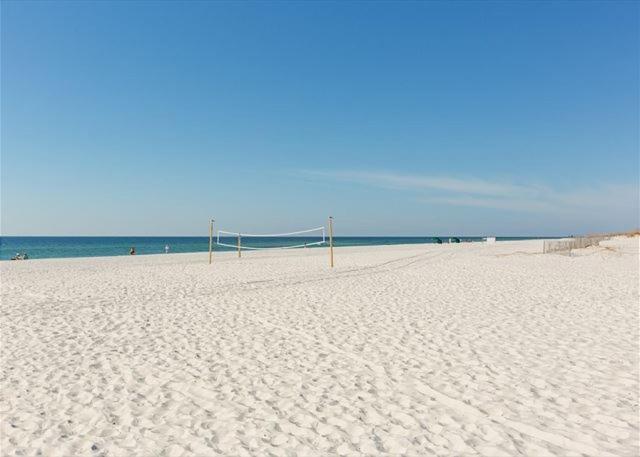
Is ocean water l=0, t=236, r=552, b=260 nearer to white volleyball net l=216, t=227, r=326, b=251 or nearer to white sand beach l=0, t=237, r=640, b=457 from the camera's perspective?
white volleyball net l=216, t=227, r=326, b=251

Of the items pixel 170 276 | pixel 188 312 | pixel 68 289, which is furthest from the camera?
pixel 170 276

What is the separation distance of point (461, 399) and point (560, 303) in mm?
6420

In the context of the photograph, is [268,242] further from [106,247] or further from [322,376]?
[322,376]

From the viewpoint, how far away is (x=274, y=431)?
3523 millimetres

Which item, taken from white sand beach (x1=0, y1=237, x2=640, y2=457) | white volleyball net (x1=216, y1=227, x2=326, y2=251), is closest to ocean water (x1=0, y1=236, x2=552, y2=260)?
white volleyball net (x1=216, y1=227, x2=326, y2=251)

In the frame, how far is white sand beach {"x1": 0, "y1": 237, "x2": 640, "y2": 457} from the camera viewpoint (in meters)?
3.39

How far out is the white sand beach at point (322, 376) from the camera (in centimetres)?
339

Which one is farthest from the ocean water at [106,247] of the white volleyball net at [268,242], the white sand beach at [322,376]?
the white sand beach at [322,376]

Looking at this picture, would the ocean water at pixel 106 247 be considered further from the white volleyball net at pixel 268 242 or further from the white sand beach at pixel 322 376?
the white sand beach at pixel 322 376

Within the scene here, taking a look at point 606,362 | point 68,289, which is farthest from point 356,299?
point 68,289

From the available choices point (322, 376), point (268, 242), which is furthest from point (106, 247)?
point (322, 376)

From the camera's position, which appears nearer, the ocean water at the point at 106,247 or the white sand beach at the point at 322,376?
the white sand beach at the point at 322,376

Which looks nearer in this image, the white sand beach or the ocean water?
the white sand beach

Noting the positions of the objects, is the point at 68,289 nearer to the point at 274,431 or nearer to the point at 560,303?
the point at 274,431
